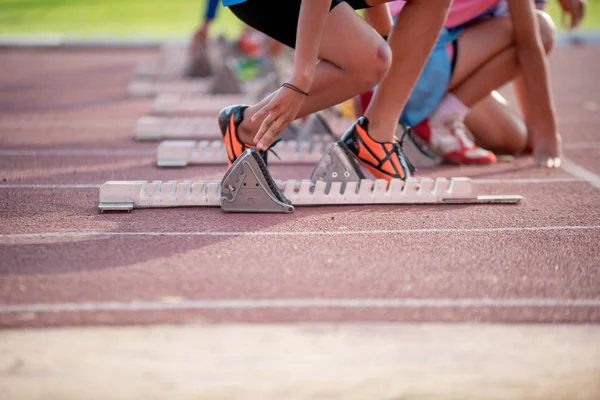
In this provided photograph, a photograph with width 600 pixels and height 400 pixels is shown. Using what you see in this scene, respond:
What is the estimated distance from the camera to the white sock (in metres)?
4.59

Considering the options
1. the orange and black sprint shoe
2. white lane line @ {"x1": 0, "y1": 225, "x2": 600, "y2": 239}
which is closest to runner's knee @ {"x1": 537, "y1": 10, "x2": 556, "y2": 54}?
the orange and black sprint shoe

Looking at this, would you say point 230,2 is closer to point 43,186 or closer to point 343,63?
point 343,63

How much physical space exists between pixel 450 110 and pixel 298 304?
8.06ft

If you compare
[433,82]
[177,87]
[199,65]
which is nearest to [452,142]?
[433,82]

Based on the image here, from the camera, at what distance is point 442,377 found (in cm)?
198

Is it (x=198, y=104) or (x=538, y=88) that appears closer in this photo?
(x=538, y=88)

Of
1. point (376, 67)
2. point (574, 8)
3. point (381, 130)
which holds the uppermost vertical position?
point (376, 67)

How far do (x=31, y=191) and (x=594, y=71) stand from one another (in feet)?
25.7

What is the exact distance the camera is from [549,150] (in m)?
4.50

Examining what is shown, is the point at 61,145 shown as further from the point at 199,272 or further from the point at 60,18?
the point at 60,18

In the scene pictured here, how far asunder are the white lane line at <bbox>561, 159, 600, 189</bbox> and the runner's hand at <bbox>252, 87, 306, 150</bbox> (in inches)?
69.6

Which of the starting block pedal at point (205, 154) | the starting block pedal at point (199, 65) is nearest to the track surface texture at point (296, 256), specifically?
the starting block pedal at point (205, 154)

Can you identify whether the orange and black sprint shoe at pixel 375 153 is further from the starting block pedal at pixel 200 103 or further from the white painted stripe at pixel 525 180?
the starting block pedal at pixel 200 103

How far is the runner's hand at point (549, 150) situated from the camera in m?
4.47
